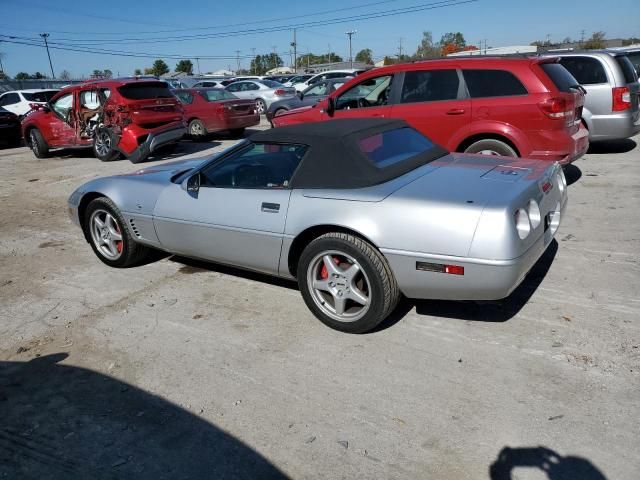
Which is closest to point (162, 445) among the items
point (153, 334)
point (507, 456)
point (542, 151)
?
point (153, 334)

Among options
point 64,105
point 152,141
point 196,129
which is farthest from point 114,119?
point 196,129

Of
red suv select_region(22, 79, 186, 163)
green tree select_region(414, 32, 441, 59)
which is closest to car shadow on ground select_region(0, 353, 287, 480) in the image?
red suv select_region(22, 79, 186, 163)

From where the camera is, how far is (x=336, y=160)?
358cm

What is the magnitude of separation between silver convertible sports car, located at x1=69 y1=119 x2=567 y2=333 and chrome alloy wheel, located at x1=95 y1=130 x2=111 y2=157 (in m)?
7.23

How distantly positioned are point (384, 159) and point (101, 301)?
260cm

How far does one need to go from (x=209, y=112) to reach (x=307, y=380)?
38.2ft

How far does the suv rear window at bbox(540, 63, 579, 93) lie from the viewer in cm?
618

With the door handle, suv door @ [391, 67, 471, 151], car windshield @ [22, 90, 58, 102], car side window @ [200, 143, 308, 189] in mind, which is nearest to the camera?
the door handle

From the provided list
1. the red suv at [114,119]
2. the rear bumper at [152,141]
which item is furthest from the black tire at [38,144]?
the rear bumper at [152,141]

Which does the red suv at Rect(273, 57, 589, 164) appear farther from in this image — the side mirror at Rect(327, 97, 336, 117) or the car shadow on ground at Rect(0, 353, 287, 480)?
the car shadow on ground at Rect(0, 353, 287, 480)

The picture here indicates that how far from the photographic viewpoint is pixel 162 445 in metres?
2.56

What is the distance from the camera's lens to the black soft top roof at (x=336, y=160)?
3.49m

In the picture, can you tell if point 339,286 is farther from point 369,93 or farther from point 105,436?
point 369,93

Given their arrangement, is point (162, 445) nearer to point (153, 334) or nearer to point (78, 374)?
point (78, 374)
